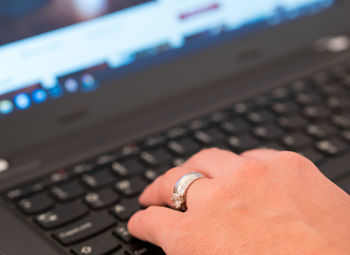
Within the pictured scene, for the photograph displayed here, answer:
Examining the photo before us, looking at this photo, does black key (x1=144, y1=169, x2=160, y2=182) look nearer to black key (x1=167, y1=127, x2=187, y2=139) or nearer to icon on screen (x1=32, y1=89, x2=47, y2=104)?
black key (x1=167, y1=127, x2=187, y2=139)

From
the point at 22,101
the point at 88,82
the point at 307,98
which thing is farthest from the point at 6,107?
the point at 307,98

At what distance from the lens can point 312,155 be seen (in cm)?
65

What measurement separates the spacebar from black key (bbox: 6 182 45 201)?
354mm

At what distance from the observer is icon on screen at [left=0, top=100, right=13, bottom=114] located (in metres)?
0.66

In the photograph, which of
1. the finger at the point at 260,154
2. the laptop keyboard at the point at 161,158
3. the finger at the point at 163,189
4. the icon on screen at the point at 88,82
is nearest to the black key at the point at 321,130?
the laptop keyboard at the point at 161,158

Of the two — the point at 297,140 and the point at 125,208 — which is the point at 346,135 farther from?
the point at 125,208

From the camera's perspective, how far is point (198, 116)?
2.44 feet

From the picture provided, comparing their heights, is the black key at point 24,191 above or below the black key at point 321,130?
above

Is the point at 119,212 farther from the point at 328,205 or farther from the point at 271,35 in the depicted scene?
the point at 271,35

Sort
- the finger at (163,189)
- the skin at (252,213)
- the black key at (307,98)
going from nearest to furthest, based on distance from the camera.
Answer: the skin at (252,213)
the finger at (163,189)
the black key at (307,98)

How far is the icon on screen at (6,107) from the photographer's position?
26.1 inches

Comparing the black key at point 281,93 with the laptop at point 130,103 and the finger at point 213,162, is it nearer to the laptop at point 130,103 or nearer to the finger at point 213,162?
the laptop at point 130,103

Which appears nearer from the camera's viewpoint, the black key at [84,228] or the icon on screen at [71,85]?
the black key at [84,228]

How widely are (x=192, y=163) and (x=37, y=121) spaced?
0.24 metres
